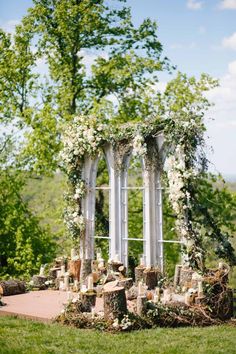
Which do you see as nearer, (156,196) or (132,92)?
(156,196)

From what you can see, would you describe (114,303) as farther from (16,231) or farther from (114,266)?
(16,231)

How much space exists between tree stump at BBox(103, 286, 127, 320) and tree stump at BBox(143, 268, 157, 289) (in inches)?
97.8

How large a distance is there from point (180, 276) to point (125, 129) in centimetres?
332

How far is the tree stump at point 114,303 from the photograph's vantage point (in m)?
7.58

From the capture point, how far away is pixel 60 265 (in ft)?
40.2

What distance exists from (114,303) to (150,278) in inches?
105

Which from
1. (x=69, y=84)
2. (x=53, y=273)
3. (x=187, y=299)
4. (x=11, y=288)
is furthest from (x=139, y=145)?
(x=69, y=84)

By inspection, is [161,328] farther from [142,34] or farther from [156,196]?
[142,34]

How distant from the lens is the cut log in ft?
34.4

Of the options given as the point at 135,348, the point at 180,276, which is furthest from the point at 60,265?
the point at 135,348

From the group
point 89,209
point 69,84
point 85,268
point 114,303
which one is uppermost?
point 69,84

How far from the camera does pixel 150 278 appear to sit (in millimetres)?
10141

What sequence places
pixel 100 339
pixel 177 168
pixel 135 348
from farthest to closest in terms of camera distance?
pixel 177 168
pixel 100 339
pixel 135 348

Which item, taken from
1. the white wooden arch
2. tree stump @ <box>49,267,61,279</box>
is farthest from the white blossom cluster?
tree stump @ <box>49,267,61,279</box>
